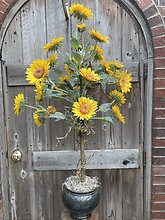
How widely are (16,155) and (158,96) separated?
45.6 inches

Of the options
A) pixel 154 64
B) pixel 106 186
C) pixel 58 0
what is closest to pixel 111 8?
pixel 58 0

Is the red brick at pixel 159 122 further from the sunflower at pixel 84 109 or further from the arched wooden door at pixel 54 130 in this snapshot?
the sunflower at pixel 84 109

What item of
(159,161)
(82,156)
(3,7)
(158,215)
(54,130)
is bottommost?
(158,215)

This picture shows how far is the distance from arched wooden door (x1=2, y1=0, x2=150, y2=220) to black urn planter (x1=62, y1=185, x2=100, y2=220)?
397 millimetres

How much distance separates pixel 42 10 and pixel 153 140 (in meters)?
1.26

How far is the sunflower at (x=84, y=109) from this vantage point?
57.7 inches

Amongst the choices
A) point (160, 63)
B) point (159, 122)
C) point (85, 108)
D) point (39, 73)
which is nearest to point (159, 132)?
point (159, 122)

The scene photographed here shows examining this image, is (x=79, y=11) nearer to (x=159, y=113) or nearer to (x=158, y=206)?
(x=159, y=113)

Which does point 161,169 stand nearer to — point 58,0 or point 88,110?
point 88,110

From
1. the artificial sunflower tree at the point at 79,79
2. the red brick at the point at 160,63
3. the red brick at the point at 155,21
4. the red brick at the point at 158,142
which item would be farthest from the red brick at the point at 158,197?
the red brick at the point at 155,21

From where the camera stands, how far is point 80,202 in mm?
1669

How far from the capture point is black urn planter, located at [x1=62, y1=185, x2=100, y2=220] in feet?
5.49

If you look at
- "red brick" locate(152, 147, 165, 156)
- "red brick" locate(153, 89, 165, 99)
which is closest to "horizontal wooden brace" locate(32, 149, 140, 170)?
"red brick" locate(152, 147, 165, 156)

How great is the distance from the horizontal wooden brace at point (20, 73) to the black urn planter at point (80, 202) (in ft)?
2.75
